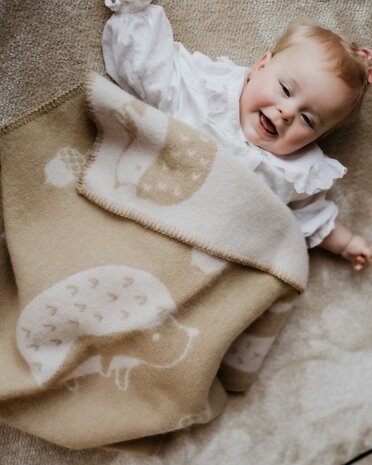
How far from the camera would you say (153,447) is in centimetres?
94

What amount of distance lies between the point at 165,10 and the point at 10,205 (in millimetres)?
475

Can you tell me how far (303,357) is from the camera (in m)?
1.00

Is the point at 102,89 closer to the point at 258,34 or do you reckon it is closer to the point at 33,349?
the point at 258,34

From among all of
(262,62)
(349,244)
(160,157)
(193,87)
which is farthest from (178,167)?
(349,244)

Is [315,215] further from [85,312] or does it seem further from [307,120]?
[85,312]

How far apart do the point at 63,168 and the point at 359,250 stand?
59 centimetres

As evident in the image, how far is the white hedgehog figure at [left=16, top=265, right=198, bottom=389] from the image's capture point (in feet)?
2.68

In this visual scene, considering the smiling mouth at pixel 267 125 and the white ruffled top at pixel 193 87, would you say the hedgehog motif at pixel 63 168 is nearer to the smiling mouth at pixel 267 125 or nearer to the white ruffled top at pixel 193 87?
the white ruffled top at pixel 193 87

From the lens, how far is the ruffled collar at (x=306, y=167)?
2.89ft

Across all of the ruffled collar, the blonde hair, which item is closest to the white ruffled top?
the ruffled collar

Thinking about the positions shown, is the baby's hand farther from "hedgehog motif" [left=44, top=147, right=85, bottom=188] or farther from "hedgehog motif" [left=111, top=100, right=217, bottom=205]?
"hedgehog motif" [left=44, top=147, right=85, bottom=188]

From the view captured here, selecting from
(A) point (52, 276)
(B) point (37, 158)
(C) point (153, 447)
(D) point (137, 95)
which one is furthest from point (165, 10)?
(C) point (153, 447)

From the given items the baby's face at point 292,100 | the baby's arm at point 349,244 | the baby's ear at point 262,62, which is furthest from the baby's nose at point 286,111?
the baby's arm at point 349,244

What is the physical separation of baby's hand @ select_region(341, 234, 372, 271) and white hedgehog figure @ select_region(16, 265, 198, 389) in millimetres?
374
